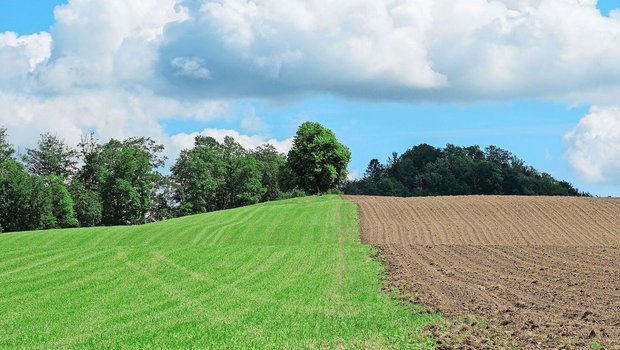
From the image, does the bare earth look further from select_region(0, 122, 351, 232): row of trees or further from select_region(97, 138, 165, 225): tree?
select_region(97, 138, 165, 225): tree

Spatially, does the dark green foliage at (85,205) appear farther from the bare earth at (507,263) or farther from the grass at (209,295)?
the grass at (209,295)

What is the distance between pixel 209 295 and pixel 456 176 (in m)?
120

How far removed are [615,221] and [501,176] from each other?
80618 mm

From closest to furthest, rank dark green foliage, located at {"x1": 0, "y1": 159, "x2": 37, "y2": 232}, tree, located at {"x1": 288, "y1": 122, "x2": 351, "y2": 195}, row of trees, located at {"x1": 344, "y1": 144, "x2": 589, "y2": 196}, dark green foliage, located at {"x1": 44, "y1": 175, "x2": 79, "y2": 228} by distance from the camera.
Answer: dark green foliage, located at {"x1": 0, "y1": 159, "x2": 37, "y2": 232} < tree, located at {"x1": 288, "y1": 122, "x2": 351, "y2": 195} < dark green foliage, located at {"x1": 44, "y1": 175, "x2": 79, "y2": 228} < row of trees, located at {"x1": 344, "y1": 144, "x2": 589, "y2": 196}

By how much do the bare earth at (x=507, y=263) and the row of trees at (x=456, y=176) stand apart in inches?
2590

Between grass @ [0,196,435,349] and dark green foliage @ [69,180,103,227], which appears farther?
dark green foliage @ [69,180,103,227]

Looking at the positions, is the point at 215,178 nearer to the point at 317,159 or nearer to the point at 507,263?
the point at 317,159

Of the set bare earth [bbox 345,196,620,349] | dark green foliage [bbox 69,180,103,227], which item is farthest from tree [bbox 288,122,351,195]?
dark green foliage [bbox 69,180,103,227]

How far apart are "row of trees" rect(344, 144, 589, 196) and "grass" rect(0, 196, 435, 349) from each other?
83053mm

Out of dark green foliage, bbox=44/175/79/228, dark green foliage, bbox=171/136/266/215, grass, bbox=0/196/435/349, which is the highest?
dark green foliage, bbox=171/136/266/215

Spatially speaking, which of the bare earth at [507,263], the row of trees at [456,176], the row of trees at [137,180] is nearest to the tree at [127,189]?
the row of trees at [137,180]

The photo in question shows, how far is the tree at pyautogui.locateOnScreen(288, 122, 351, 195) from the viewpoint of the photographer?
87000 mm

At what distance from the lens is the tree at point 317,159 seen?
8700 centimetres

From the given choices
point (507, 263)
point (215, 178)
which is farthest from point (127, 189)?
point (507, 263)
